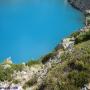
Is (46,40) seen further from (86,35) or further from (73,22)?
(86,35)

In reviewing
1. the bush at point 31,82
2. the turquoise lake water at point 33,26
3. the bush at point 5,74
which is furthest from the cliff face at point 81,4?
the bush at point 31,82

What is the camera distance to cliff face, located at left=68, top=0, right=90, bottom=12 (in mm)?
86287

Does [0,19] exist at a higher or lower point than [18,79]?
higher

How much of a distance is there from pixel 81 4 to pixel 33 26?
30.3 m

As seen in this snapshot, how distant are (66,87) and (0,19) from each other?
5994 centimetres

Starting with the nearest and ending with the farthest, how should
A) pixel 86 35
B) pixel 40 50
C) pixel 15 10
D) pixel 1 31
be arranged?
pixel 86 35 → pixel 40 50 → pixel 1 31 → pixel 15 10

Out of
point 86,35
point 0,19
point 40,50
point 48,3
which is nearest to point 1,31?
point 0,19

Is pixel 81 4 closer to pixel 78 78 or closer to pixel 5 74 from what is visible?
pixel 5 74

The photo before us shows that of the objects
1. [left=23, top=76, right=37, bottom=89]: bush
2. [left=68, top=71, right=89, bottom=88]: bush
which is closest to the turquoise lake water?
[left=23, top=76, right=37, bottom=89]: bush

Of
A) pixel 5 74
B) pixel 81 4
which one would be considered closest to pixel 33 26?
pixel 81 4

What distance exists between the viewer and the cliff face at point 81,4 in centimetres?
8629

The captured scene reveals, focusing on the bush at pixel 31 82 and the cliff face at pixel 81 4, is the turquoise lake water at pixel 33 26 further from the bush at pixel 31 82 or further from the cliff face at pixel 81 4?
the bush at pixel 31 82

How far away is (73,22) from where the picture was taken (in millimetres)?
67125

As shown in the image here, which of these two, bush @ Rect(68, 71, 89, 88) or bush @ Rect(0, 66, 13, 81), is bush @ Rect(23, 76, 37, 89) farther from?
bush @ Rect(68, 71, 89, 88)
